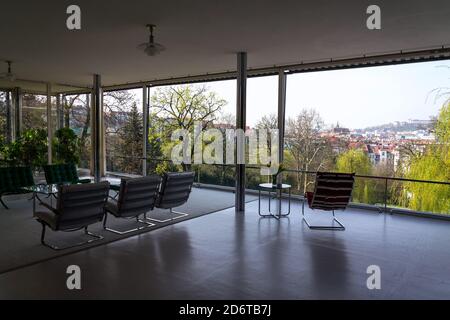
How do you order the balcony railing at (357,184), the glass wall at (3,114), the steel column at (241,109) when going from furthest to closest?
the glass wall at (3,114), the balcony railing at (357,184), the steel column at (241,109)

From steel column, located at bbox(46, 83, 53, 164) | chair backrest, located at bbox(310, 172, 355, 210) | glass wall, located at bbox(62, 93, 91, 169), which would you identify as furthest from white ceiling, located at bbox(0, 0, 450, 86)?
glass wall, located at bbox(62, 93, 91, 169)

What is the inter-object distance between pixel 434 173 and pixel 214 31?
5.15 meters

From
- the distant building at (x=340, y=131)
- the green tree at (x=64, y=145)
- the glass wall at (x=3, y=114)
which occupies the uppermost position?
the glass wall at (x=3, y=114)

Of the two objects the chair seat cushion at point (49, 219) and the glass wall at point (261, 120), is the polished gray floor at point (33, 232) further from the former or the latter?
the glass wall at point (261, 120)

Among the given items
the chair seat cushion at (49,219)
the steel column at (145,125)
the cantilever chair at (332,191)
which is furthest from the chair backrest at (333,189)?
the steel column at (145,125)

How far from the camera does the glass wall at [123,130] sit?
11.1 meters

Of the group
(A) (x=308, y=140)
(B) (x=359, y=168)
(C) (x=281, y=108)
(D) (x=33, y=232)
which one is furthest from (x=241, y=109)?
(D) (x=33, y=232)

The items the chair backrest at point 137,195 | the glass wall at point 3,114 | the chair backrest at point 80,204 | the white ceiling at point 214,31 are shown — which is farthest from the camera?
the glass wall at point 3,114

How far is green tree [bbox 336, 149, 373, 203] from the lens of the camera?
26.0 ft

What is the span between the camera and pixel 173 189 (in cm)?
543

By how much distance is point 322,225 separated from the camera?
5453mm

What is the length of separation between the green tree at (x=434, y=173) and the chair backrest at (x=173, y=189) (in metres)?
4.72

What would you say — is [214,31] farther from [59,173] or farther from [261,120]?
[261,120]

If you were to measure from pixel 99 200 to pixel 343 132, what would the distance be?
19.9ft
